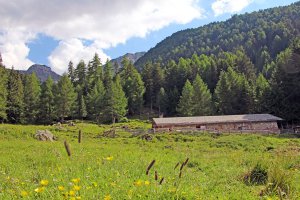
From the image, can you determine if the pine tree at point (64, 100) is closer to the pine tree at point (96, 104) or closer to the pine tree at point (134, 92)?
the pine tree at point (96, 104)

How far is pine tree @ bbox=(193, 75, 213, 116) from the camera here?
81625 mm

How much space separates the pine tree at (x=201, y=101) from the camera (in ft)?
268

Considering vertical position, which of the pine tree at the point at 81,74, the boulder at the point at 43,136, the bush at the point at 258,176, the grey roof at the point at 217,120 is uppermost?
the pine tree at the point at 81,74

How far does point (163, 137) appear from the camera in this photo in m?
45.2

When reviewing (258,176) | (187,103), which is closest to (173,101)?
(187,103)

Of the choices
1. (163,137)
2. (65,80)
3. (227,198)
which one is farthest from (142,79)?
(227,198)

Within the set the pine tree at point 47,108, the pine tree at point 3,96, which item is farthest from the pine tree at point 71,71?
the pine tree at point 3,96

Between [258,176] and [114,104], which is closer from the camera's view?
[258,176]

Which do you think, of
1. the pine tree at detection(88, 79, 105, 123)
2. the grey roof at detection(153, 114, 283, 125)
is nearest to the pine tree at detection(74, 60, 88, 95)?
the pine tree at detection(88, 79, 105, 123)

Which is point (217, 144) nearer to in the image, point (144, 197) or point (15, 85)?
point (144, 197)

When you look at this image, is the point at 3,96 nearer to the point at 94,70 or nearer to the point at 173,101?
the point at 94,70

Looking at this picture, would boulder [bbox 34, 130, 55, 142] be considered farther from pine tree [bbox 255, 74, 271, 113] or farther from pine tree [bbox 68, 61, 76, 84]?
pine tree [bbox 68, 61, 76, 84]

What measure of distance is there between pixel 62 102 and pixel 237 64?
56408 mm

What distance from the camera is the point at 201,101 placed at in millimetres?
82938
